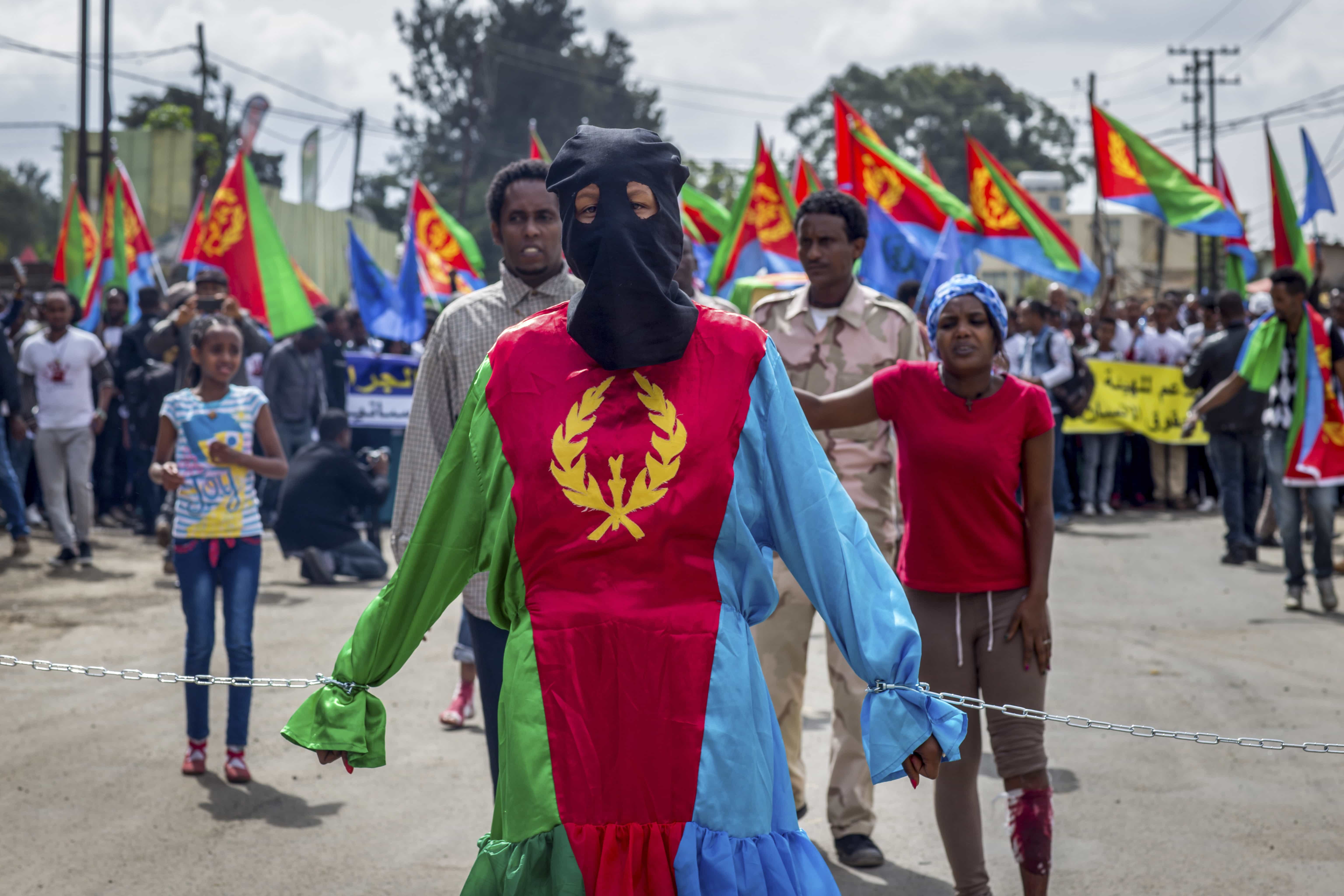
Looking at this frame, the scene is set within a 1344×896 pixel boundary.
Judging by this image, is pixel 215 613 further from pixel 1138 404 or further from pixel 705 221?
pixel 1138 404

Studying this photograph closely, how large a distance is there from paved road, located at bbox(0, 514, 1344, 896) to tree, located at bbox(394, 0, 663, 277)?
147ft

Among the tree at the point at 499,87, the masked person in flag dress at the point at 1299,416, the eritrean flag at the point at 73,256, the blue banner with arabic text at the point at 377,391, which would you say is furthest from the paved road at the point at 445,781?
the tree at the point at 499,87

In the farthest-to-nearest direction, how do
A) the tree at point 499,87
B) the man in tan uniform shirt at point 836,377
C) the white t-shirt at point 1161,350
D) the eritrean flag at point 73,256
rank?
1. the tree at point 499,87
2. the white t-shirt at point 1161,350
3. the eritrean flag at point 73,256
4. the man in tan uniform shirt at point 836,377

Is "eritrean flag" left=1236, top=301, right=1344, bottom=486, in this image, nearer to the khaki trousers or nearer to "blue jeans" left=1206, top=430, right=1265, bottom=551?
"blue jeans" left=1206, top=430, right=1265, bottom=551

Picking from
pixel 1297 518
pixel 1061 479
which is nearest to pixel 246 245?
pixel 1061 479

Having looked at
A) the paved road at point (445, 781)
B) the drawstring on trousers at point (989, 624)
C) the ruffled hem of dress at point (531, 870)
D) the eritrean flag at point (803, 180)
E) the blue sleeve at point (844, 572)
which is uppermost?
the eritrean flag at point (803, 180)

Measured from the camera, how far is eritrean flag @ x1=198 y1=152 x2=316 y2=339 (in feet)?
38.7

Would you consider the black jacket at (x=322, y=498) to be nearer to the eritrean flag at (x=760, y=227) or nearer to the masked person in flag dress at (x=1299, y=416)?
the eritrean flag at (x=760, y=227)

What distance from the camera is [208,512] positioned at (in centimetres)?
587

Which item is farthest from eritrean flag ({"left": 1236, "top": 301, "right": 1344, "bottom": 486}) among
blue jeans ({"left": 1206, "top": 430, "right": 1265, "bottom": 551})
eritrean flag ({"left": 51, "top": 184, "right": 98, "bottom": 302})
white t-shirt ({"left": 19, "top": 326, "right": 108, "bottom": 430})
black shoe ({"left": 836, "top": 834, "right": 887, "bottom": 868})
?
eritrean flag ({"left": 51, "top": 184, "right": 98, "bottom": 302})

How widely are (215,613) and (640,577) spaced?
3.83m

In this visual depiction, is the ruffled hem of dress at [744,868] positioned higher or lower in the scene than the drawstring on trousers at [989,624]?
lower

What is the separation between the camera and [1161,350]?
16734mm

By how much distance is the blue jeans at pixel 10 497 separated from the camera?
440 inches
